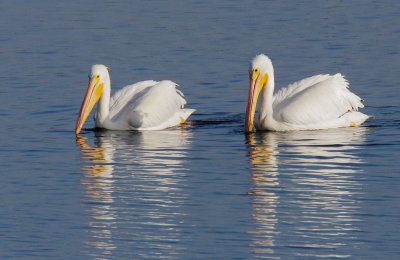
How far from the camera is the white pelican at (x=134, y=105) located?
1588 centimetres

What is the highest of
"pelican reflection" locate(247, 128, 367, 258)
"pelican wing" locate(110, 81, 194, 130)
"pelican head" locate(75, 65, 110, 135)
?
"pelican head" locate(75, 65, 110, 135)

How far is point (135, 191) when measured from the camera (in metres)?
12.3

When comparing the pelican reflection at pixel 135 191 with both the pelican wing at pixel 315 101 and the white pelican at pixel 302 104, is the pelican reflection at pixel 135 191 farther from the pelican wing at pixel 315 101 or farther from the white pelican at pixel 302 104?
the pelican wing at pixel 315 101

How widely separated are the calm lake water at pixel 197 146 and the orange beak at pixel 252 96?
161 mm

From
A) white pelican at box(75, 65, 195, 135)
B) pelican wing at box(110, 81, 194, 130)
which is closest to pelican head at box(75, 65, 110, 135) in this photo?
white pelican at box(75, 65, 195, 135)

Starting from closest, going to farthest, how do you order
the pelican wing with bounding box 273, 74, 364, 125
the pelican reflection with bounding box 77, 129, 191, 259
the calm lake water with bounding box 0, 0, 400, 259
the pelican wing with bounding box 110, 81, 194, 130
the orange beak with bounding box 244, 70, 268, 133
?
the pelican reflection with bounding box 77, 129, 191, 259 → the calm lake water with bounding box 0, 0, 400, 259 → the orange beak with bounding box 244, 70, 268, 133 → the pelican wing with bounding box 273, 74, 364, 125 → the pelican wing with bounding box 110, 81, 194, 130

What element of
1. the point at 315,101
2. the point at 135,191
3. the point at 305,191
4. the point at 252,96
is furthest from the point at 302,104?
the point at 135,191

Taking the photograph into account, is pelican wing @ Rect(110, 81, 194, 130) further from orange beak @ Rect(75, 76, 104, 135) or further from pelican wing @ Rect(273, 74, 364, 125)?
pelican wing @ Rect(273, 74, 364, 125)

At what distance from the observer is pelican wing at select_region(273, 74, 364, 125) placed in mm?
15531

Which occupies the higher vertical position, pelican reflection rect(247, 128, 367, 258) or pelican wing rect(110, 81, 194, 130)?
pelican wing rect(110, 81, 194, 130)

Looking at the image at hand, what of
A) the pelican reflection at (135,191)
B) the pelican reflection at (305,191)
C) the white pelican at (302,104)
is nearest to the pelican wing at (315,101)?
the white pelican at (302,104)

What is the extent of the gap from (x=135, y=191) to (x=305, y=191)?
4.78 feet

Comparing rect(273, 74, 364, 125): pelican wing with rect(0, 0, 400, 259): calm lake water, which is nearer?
rect(0, 0, 400, 259): calm lake water

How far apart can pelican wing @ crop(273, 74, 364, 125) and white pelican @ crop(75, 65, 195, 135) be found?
45.2 inches
